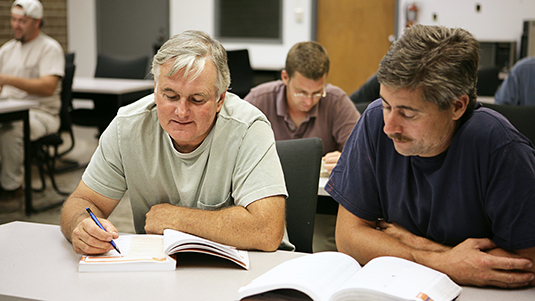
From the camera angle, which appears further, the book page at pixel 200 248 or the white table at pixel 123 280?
the book page at pixel 200 248

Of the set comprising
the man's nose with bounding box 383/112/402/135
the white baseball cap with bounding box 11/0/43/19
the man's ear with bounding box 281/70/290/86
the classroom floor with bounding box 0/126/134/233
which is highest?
the white baseball cap with bounding box 11/0/43/19

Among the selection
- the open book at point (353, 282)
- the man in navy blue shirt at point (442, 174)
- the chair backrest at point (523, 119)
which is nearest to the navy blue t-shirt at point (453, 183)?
the man in navy blue shirt at point (442, 174)

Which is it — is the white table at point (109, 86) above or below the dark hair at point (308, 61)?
below

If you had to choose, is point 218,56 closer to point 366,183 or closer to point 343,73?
point 366,183

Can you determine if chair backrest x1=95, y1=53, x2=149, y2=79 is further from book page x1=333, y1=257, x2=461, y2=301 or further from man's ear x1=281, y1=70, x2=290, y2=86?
book page x1=333, y1=257, x2=461, y2=301

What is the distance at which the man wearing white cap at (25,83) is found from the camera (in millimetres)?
4133

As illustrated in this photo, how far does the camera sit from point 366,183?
57.2 inches

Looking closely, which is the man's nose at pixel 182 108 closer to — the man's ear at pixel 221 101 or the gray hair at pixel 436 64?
the man's ear at pixel 221 101

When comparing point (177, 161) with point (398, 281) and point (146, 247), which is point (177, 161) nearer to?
point (146, 247)

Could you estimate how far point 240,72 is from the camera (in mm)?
3820

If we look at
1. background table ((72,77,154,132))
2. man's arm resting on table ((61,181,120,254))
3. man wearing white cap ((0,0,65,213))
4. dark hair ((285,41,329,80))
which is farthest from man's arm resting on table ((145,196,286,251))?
Result: background table ((72,77,154,132))

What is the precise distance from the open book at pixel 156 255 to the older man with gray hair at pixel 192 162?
0.11 m

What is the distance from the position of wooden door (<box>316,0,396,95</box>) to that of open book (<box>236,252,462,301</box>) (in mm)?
6431

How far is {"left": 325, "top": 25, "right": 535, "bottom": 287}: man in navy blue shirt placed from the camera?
120 cm
